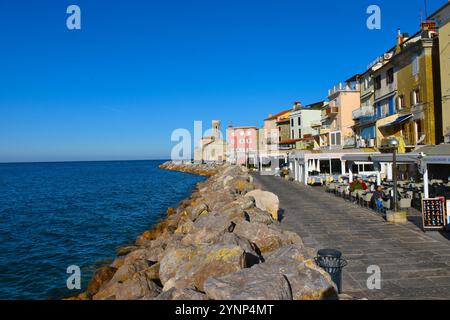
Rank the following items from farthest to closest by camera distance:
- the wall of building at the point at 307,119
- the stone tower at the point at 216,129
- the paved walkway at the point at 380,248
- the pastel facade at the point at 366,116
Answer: the stone tower at the point at 216,129 < the wall of building at the point at 307,119 < the pastel facade at the point at 366,116 < the paved walkway at the point at 380,248

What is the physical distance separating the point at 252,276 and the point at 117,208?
27.7m

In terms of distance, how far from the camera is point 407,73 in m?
26.6

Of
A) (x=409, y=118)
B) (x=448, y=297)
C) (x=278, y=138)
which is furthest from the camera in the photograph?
(x=278, y=138)

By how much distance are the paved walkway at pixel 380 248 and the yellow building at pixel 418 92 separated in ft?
44.4

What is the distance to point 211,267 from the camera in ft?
19.9

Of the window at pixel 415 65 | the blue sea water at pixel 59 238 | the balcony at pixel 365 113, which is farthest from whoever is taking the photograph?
the balcony at pixel 365 113

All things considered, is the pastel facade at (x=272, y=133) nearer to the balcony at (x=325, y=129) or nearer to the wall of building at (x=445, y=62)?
the balcony at (x=325, y=129)

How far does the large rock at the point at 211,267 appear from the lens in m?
5.99

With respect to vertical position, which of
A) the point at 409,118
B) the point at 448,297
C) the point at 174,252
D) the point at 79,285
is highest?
the point at 409,118

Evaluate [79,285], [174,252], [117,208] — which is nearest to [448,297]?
[174,252]

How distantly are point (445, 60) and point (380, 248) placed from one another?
1928 centimetres

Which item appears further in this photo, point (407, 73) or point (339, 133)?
point (339, 133)

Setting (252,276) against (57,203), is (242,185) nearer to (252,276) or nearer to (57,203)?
(252,276)

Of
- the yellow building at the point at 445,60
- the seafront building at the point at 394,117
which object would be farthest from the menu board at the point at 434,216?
the yellow building at the point at 445,60
